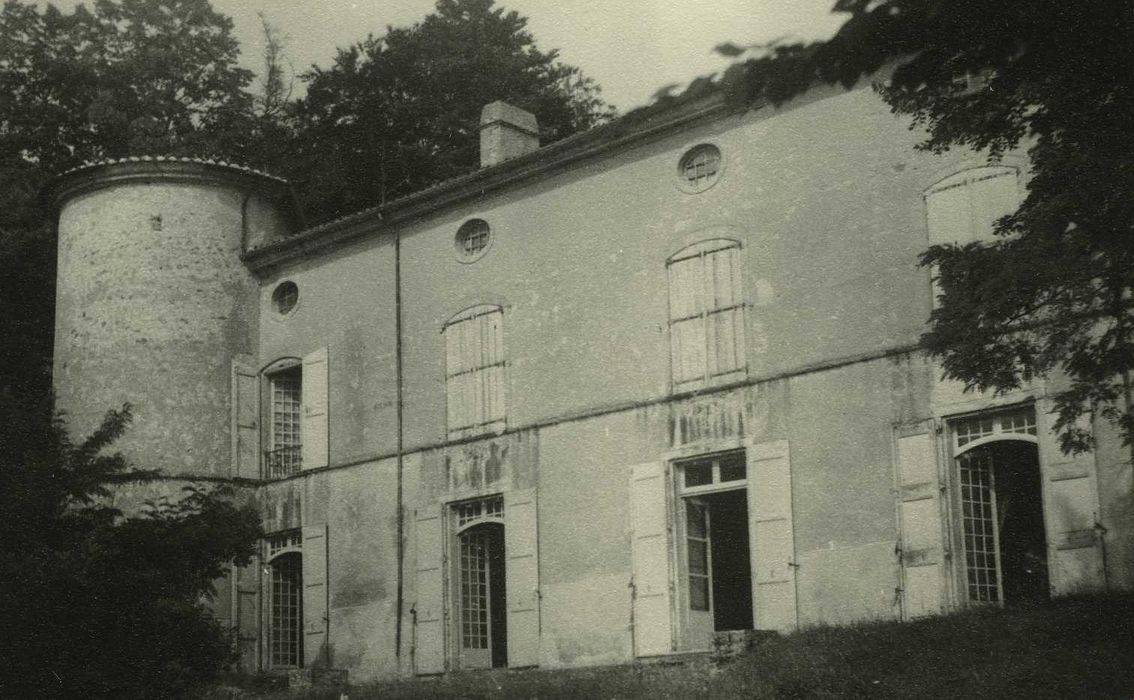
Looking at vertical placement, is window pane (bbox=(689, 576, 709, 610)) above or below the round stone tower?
below

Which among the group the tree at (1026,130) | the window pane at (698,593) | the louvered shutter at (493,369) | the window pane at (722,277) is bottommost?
the window pane at (698,593)

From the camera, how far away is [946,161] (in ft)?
50.1

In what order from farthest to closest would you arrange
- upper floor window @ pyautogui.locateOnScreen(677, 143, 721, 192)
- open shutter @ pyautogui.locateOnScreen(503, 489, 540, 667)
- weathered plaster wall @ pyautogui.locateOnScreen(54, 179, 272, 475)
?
weathered plaster wall @ pyautogui.locateOnScreen(54, 179, 272, 475)
open shutter @ pyautogui.locateOnScreen(503, 489, 540, 667)
upper floor window @ pyautogui.locateOnScreen(677, 143, 721, 192)

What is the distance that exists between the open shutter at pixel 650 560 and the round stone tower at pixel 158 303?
7440 millimetres

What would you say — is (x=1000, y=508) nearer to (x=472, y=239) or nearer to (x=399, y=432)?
(x=472, y=239)

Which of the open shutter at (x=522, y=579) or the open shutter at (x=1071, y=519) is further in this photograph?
the open shutter at (x=522, y=579)

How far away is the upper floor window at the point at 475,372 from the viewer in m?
19.0

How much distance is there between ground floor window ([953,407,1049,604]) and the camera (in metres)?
14.7

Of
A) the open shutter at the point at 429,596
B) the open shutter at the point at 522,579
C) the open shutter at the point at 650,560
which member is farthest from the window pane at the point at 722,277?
the open shutter at the point at 429,596

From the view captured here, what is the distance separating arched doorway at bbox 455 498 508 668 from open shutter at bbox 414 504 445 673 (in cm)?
25

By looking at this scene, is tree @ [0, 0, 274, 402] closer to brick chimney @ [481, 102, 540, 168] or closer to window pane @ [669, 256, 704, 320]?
brick chimney @ [481, 102, 540, 168]

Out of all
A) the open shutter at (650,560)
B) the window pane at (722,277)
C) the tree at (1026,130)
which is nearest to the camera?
the tree at (1026,130)

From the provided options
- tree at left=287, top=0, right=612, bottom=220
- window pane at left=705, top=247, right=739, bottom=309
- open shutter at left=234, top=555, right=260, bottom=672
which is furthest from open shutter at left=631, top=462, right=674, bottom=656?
tree at left=287, top=0, right=612, bottom=220

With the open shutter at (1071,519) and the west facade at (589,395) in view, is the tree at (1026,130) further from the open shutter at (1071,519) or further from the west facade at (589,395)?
the west facade at (589,395)
